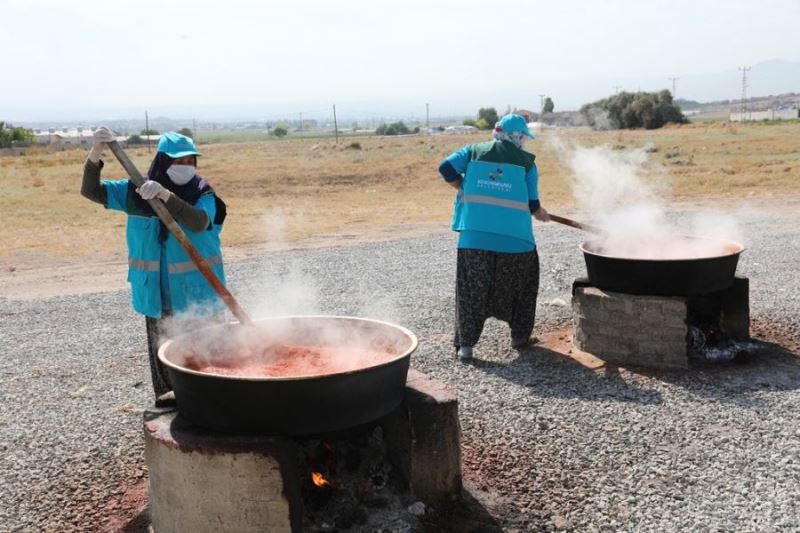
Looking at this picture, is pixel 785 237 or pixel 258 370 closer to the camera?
pixel 258 370

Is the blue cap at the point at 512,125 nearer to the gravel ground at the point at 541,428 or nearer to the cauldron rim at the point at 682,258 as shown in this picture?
the cauldron rim at the point at 682,258

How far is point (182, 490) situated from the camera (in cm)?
333

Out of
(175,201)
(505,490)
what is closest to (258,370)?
(175,201)

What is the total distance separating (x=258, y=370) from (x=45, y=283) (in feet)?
26.9

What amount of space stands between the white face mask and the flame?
66.4 inches

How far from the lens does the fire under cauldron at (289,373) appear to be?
124 inches

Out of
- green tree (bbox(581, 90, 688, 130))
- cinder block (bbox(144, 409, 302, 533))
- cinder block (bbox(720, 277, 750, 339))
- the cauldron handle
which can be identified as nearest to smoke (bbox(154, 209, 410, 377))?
cinder block (bbox(144, 409, 302, 533))

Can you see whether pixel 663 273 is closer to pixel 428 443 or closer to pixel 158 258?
pixel 428 443

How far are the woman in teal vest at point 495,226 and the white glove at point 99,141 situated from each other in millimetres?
2669

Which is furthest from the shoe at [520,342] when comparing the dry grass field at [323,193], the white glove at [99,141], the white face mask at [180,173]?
the dry grass field at [323,193]

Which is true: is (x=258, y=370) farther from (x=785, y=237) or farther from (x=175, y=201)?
(x=785, y=237)

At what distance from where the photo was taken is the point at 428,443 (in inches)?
146

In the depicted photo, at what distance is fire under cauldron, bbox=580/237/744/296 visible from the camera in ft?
18.4

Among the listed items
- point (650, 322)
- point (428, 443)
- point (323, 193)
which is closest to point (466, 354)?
point (650, 322)
